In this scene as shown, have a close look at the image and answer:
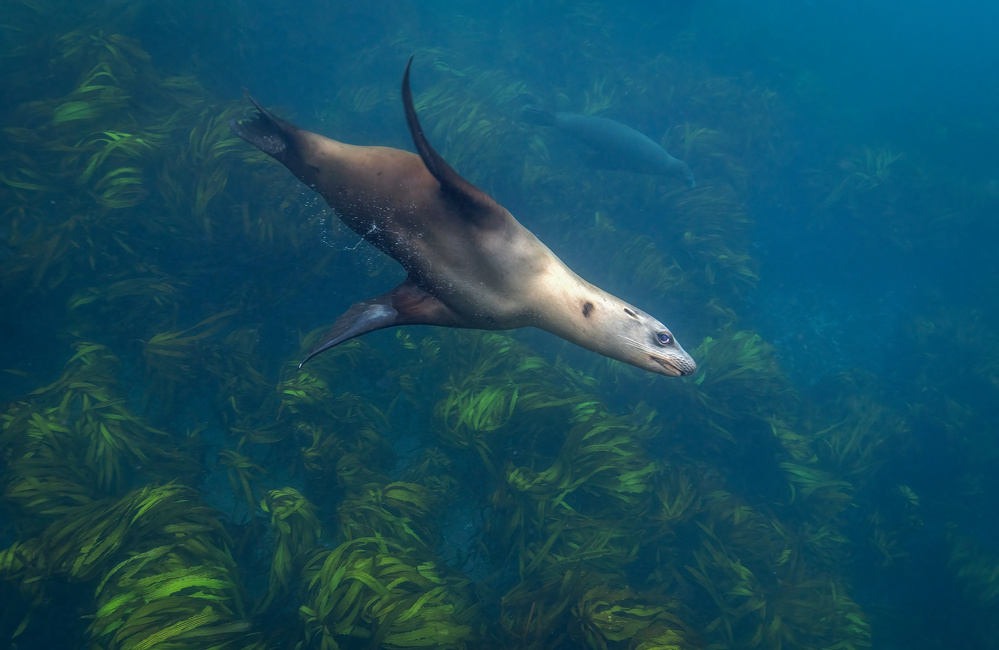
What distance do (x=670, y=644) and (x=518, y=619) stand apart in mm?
1129

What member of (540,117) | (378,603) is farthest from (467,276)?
(540,117)

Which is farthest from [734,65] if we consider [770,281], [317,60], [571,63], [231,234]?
[231,234]

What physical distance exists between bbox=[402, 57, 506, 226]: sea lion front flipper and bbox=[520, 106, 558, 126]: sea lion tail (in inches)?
240

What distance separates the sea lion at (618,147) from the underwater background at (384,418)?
19.2 inches

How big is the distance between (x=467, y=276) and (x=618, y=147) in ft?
18.4

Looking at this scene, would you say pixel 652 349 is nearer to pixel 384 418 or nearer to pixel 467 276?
pixel 467 276

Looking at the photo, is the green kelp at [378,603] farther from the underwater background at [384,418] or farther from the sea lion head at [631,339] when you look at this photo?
the sea lion head at [631,339]

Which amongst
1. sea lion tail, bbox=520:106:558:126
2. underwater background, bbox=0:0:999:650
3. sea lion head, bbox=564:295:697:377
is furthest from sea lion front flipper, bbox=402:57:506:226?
sea lion tail, bbox=520:106:558:126

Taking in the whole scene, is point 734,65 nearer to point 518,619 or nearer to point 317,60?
point 317,60

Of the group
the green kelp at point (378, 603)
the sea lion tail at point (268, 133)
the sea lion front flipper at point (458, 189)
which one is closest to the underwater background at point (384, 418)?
the green kelp at point (378, 603)

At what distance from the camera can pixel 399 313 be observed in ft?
6.92

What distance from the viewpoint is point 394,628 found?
2725 millimetres

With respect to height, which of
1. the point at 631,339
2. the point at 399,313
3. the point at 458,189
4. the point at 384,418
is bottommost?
the point at 384,418

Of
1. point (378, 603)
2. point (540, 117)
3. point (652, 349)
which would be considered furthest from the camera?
point (540, 117)
